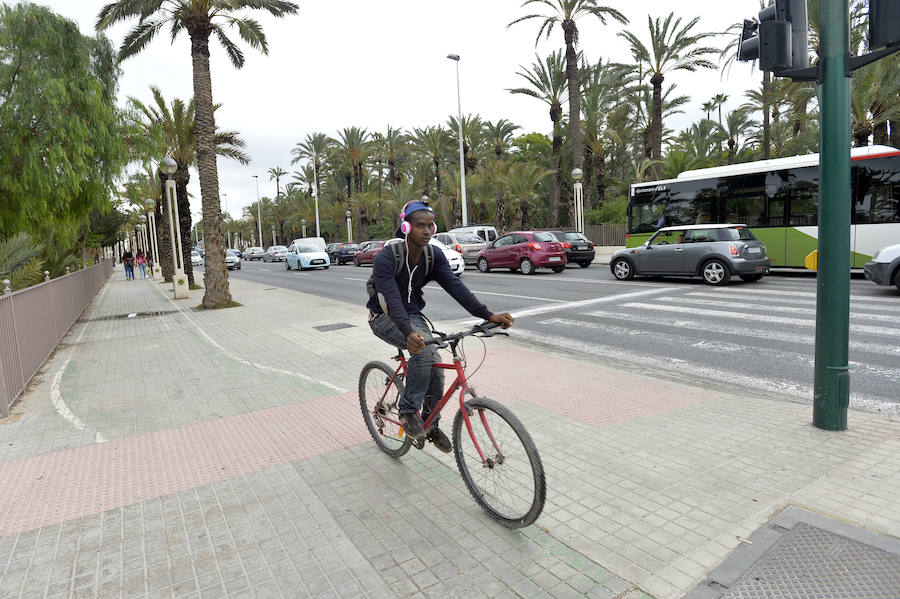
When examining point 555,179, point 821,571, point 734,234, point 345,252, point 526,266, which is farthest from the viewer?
point 345,252

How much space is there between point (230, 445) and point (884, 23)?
19.4ft

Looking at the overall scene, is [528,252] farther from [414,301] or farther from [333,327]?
[414,301]

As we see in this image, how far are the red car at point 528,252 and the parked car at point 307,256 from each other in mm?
15448

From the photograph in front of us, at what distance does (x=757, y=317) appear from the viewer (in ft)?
32.7

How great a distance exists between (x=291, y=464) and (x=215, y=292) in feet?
40.3

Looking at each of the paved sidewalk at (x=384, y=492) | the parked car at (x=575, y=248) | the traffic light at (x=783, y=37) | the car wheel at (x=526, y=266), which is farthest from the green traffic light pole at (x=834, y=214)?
the parked car at (x=575, y=248)

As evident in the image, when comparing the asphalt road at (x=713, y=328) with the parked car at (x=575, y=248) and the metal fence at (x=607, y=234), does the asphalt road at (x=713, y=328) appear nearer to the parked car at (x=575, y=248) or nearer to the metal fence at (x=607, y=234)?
the parked car at (x=575, y=248)

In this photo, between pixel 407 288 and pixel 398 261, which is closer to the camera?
pixel 398 261

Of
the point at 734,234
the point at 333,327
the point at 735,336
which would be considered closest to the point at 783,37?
the point at 735,336

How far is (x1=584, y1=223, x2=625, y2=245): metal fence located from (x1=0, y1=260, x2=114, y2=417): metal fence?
28679mm

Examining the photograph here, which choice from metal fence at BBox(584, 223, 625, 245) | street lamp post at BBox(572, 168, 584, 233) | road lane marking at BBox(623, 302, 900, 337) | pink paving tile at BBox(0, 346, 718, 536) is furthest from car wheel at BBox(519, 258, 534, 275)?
pink paving tile at BBox(0, 346, 718, 536)

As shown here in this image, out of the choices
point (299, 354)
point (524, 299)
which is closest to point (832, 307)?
point (299, 354)

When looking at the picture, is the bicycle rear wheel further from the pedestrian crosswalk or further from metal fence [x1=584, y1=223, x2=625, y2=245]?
→ metal fence [x1=584, y1=223, x2=625, y2=245]

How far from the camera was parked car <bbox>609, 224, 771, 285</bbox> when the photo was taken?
14406 millimetres
